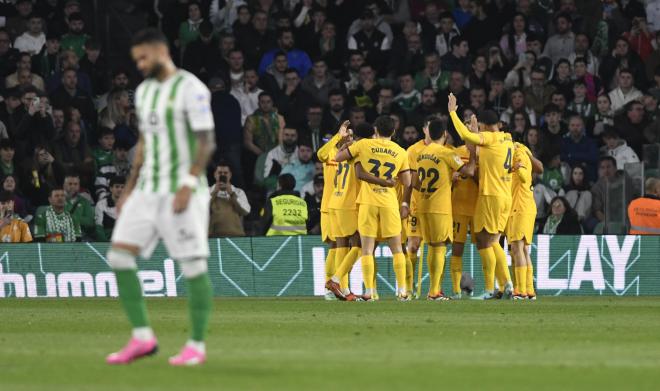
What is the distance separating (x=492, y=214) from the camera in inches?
741

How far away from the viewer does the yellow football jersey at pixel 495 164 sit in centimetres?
1883

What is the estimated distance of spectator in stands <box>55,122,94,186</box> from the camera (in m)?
24.3

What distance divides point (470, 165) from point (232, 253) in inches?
195

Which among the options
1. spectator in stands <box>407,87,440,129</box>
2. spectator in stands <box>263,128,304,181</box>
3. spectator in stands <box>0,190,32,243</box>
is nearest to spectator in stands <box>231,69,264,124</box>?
spectator in stands <box>263,128,304,181</box>

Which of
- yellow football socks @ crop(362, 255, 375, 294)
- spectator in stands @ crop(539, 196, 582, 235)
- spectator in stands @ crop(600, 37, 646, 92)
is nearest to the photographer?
yellow football socks @ crop(362, 255, 375, 294)

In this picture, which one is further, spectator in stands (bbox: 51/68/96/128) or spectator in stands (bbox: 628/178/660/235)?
spectator in stands (bbox: 51/68/96/128)

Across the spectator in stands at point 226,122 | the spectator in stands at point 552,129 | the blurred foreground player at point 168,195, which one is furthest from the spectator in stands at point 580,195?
the blurred foreground player at point 168,195

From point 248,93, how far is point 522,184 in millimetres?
7687

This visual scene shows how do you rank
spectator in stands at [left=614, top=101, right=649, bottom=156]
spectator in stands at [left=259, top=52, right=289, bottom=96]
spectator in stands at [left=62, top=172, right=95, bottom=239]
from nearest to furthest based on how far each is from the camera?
spectator in stands at [left=62, top=172, right=95, bottom=239], spectator in stands at [left=614, top=101, right=649, bottom=156], spectator in stands at [left=259, top=52, right=289, bottom=96]

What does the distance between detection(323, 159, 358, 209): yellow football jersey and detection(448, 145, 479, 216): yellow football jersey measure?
1.49 meters

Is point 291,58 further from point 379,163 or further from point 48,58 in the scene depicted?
point 379,163

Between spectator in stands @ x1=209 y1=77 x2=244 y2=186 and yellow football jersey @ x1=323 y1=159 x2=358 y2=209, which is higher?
spectator in stands @ x1=209 y1=77 x2=244 y2=186

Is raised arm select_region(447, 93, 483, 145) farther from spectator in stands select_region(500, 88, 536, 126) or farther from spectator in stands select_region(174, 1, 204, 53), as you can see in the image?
spectator in stands select_region(174, 1, 204, 53)

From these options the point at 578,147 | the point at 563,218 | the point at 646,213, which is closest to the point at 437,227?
the point at 646,213
